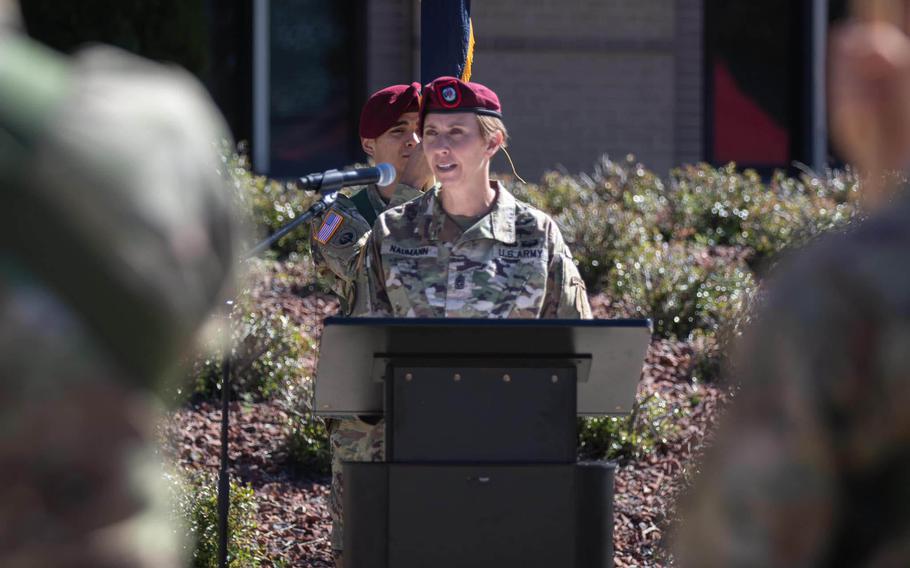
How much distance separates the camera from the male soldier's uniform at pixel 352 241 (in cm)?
479

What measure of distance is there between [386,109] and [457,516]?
2.14 metres

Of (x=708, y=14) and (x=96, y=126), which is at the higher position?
(x=708, y=14)

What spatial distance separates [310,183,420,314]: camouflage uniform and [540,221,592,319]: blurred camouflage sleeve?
618 millimetres

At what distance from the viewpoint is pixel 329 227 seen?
16.5 ft

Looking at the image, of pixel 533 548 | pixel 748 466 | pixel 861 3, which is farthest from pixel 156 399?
pixel 533 548

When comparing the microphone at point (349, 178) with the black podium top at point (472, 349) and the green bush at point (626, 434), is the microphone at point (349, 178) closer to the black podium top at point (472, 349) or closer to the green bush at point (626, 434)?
the black podium top at point (472, 349)

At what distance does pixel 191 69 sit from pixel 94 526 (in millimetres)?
9478

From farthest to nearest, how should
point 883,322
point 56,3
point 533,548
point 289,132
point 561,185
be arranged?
point 289,132, point 56,3, point 561,185, point 533,548, point 883,322

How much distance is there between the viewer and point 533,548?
3674mm

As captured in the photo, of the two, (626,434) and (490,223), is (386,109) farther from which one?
(626,434)

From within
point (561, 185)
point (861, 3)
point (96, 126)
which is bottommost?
point (96, 126)

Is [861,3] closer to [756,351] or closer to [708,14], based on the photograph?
[756,351]

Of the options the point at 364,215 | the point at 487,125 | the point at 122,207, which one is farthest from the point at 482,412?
the point at 122,207

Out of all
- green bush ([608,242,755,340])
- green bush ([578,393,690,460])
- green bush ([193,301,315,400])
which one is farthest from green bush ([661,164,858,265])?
green bush ([193,301,315,400])
